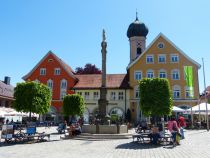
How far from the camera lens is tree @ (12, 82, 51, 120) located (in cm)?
2472

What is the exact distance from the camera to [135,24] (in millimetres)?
54656

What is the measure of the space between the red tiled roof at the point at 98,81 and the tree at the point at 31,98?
71.6 feet

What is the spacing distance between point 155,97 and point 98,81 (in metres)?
20.2

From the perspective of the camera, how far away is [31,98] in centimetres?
2486

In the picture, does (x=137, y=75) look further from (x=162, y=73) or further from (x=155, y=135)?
(x=155, y=135)

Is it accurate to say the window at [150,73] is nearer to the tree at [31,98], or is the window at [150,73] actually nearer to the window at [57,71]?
the window at [57,71]

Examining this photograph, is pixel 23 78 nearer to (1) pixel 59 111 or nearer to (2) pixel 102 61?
(1) pixel 59 111

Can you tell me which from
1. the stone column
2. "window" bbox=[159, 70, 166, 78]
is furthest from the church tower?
the stone column

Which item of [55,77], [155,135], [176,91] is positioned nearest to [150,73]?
[176,91]

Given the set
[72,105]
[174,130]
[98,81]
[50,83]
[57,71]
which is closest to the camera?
[174,130]

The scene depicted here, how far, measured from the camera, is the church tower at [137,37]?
54469mm

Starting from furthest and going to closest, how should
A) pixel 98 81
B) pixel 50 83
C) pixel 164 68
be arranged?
pixel 50 83 → pixel 98 81 → pixel 164 68

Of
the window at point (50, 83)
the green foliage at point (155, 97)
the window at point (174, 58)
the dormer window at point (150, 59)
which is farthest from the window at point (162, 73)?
the window at point (50, 83)

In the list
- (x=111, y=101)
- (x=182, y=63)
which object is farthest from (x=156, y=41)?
(x=111, y=101)
